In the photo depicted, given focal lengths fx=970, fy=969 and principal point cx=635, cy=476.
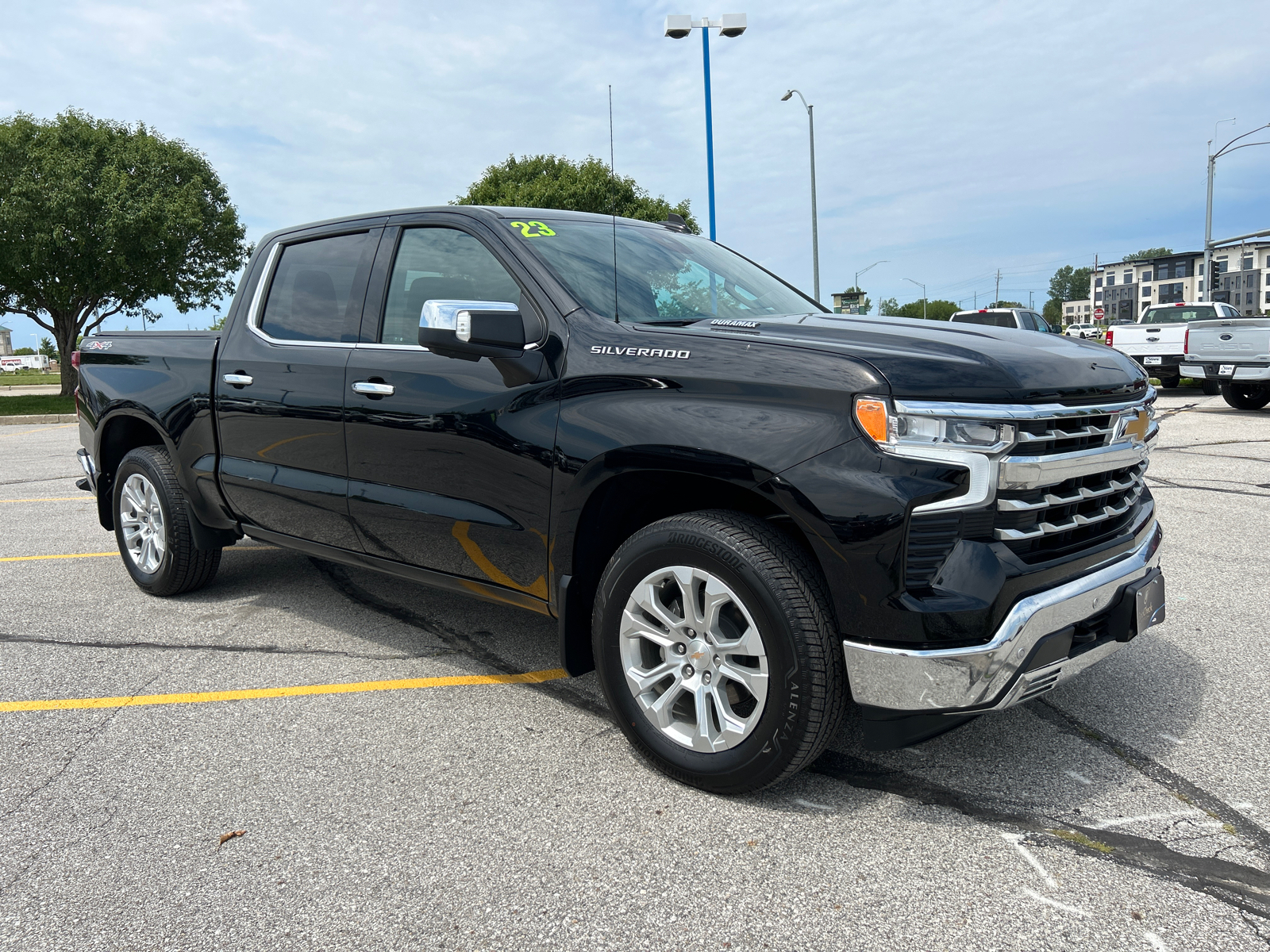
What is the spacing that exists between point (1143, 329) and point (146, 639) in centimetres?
1800

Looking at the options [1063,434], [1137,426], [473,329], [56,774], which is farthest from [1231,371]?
[56,774]

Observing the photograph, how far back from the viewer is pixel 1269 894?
7.83ft

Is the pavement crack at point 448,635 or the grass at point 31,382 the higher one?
the grass at point 31,382

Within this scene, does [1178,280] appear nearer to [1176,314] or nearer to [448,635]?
[1176,314]

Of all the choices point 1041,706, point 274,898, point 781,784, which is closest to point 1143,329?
point 1041,706

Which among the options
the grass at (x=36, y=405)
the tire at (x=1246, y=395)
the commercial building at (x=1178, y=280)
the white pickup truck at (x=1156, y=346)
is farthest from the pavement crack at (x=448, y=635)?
the commercial building at (x=1178, y=280)

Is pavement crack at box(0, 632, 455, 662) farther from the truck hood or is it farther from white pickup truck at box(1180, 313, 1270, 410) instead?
white pickup truck at box(1180, 313, 1270, 410)

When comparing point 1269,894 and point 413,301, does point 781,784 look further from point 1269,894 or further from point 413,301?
point 413,301

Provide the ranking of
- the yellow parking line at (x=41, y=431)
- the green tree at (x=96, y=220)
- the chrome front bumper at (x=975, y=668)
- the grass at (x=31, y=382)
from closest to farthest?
the chrome front bumper at (x=975, y=668) < the yellow parking line at (x=41, y=431) < the green tree at (x=96, y=220) < the grass at (x=31, y=382)

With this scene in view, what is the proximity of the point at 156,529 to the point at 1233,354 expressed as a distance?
579 inches

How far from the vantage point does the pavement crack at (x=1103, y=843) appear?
2.42 m

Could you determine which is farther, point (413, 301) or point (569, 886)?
point (413, 301)

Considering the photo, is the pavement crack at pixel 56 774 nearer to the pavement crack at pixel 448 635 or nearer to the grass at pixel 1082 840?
the pavement crack at pixel 448 635

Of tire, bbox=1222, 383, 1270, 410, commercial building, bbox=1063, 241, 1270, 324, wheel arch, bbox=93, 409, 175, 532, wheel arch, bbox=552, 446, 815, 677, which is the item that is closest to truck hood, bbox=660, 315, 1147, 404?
wheel arch, bbox=552, 446, 815, 677
